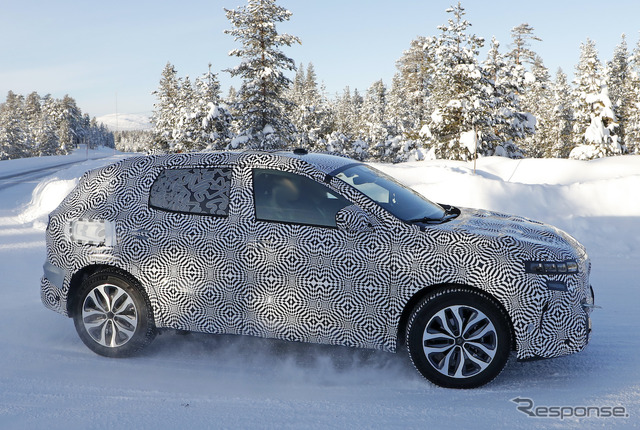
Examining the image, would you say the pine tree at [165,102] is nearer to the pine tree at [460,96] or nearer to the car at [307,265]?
the pine tree at [460,96]

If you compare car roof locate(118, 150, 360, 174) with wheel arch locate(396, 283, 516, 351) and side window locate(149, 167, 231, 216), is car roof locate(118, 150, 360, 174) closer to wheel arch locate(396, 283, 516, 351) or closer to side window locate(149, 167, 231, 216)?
side window locate(149, 167, 231, 216)

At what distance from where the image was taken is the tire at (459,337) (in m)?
4.03

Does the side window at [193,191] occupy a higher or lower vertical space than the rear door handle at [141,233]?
higher

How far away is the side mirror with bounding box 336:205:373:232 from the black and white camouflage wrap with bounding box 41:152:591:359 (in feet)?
0.06

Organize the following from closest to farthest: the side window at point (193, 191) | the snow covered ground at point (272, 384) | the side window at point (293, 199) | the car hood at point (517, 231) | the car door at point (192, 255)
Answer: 1. the snow covered ground at point (272, 384)
2. the car hood at point (517, 231)
3. the side window at point (293, 199)
4. the car door at point (192, 255)
5. the side window at point (193, 191)

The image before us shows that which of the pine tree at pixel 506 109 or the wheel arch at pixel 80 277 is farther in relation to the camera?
the pine tree at pixel 506 109

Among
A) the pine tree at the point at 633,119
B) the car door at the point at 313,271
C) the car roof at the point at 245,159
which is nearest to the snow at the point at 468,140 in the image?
the pine tree at the point at 633,119

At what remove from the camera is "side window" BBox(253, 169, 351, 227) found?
4.45 meters

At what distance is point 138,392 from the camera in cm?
411

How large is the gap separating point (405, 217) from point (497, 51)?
127 ft

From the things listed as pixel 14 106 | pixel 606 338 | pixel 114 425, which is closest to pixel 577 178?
pixel 606 338

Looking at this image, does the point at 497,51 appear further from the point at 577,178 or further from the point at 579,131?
the point at 577,178

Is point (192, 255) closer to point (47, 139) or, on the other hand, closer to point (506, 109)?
point (506, 109)

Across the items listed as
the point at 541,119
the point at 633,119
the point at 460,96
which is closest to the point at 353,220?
the point at 460,96
